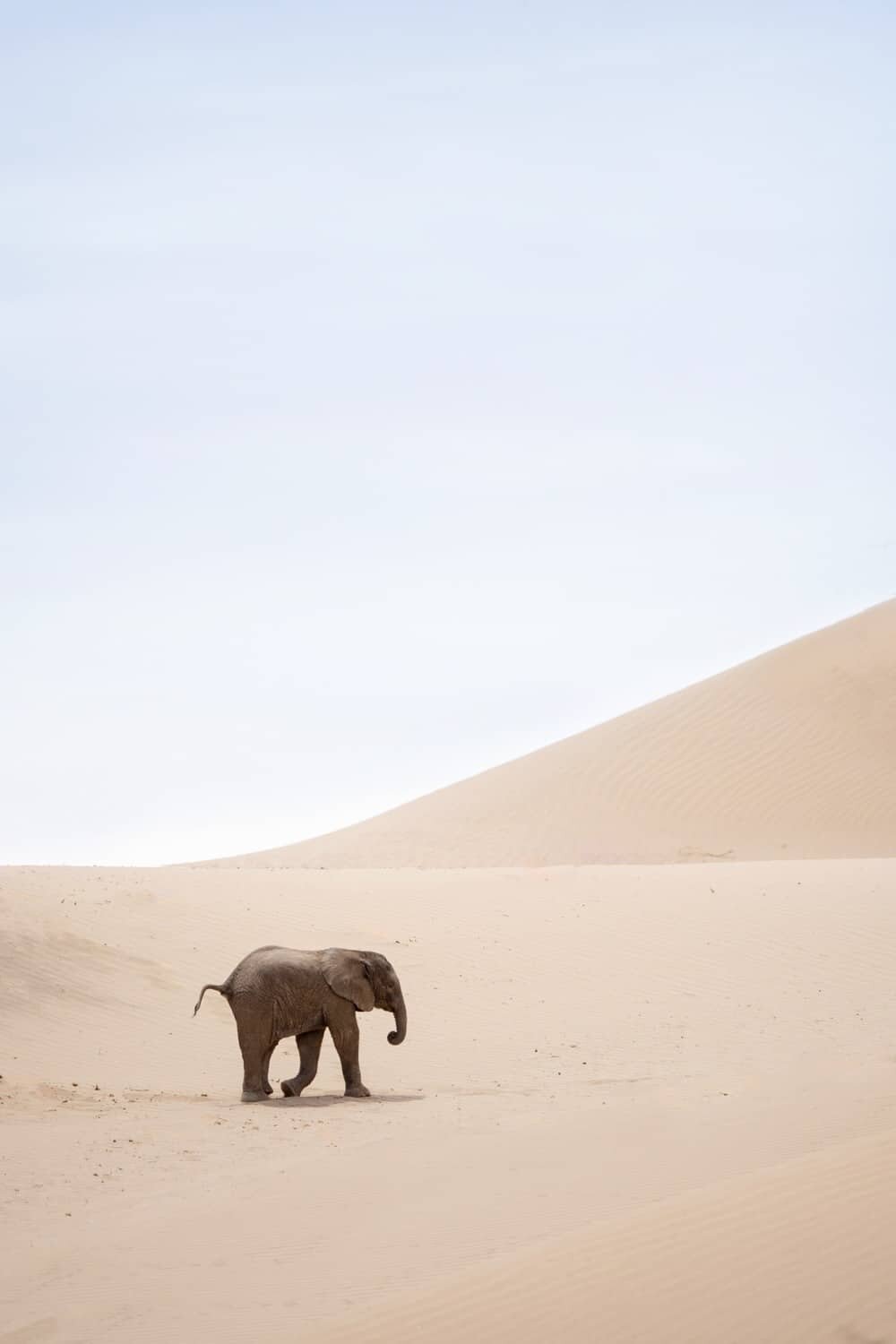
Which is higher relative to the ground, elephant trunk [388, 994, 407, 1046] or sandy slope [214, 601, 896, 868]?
sandy slope [214, 601, 896, 868]

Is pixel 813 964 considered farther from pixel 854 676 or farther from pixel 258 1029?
pixel 854 676

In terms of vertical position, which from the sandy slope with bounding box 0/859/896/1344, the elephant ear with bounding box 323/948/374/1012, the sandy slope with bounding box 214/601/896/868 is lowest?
the sandy slope with bounding box 0/859/896/1344

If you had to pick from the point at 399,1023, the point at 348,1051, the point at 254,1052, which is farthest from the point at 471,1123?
the point at 254,1052

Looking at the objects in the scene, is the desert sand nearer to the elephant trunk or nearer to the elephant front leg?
the elephant front leg

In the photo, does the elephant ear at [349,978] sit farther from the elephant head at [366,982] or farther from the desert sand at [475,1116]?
the desert sand at [475,1116]

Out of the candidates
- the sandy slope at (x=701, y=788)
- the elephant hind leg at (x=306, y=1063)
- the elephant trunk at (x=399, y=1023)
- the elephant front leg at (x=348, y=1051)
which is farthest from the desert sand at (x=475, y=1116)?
the sandy slope at (x=701, y=788)

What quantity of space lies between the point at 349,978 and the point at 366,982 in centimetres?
19

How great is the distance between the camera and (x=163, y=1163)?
9328 millimetres

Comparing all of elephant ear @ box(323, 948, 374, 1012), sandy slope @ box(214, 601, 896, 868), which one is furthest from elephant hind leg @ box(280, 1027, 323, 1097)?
sandy slope @ box(214, 601, 896, 868)

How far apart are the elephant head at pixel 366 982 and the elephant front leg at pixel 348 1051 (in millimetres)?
199

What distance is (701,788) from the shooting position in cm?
3844

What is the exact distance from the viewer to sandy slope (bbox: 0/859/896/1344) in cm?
639

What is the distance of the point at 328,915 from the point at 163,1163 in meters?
10.5

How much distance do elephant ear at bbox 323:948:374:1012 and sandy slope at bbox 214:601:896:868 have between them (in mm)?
21089
